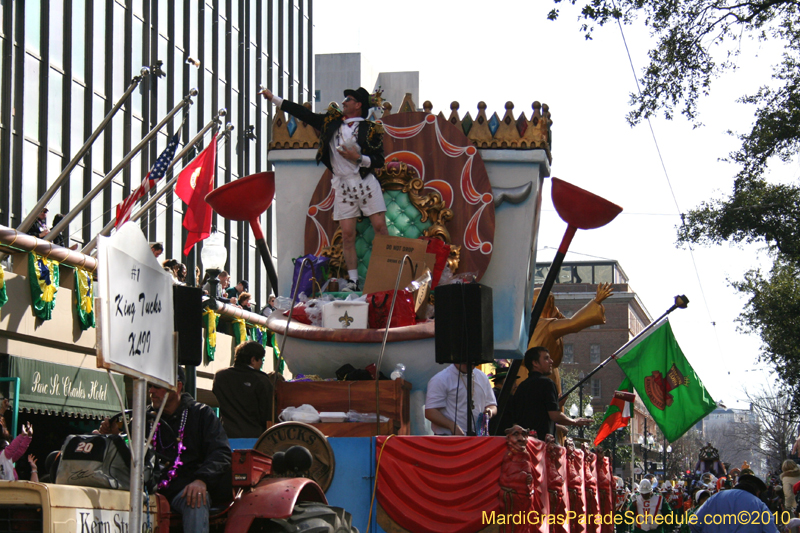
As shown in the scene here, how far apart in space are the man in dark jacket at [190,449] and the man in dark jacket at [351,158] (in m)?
4.99

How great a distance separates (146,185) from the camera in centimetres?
1573

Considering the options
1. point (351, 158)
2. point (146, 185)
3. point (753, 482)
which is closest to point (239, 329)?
point (146, 185)

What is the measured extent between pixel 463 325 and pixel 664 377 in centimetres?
794

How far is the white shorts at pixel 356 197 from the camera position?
1086 centimetres

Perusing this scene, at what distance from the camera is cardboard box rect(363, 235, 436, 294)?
1029 centimetres

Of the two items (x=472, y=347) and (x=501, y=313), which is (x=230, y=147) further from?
(x=472, y=347)

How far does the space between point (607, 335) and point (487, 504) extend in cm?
9252

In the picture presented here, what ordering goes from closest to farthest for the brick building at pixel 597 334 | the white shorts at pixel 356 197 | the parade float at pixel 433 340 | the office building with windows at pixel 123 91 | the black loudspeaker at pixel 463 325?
the parade float at pixel 433 340
the black loudspeaker at pixel 463 325
the white shorts at pixel 356 197
the office building with windows at pixel 123 91
the brick building at pixel 597 334

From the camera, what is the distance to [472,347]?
25.8 ft

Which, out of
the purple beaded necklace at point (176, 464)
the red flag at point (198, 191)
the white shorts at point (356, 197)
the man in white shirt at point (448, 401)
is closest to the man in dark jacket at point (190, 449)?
the purple beaded necklace at point (176, 464)

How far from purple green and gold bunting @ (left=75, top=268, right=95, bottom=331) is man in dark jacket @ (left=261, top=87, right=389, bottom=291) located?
6.02 metres

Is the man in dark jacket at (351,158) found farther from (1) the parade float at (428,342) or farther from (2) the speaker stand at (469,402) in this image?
(2) the speaker stand at (469,402)

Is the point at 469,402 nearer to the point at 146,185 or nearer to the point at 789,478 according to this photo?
the point at 146,185

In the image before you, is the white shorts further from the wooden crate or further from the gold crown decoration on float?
the wooden crate
